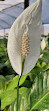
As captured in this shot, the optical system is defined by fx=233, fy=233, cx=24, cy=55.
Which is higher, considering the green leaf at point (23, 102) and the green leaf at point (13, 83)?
the green leaf at point (13, 83)

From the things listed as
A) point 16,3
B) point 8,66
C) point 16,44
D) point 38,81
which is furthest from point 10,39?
point 16,3

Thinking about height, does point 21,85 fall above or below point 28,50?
below

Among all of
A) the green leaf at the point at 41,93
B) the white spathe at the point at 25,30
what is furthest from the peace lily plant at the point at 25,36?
the green leaf at the point at 41,93

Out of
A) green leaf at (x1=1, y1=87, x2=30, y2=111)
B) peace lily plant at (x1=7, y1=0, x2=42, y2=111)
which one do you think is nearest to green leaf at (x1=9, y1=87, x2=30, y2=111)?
green leaf at (x1=1, y1=87, x2=30, y2=111)

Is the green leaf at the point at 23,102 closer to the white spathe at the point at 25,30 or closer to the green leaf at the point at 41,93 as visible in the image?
the green leaf at the point at 41,93

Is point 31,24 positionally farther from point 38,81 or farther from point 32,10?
point 38,81

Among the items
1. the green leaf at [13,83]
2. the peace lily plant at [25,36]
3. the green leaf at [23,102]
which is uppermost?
the peace lily plant at [25,36]

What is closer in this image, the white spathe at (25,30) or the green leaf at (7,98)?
the white spathe at (25,30)

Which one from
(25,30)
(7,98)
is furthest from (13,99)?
(25,30)
